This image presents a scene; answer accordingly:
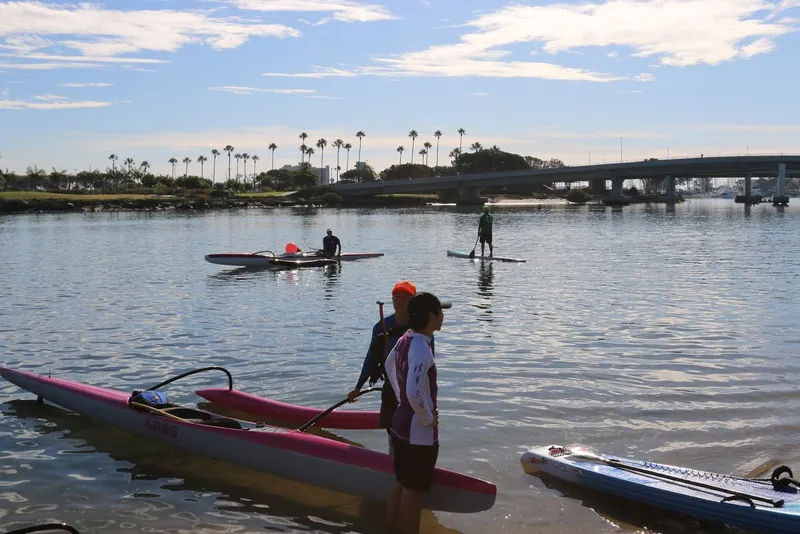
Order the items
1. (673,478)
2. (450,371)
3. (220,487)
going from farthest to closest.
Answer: (450,371) < (220,487) < (673,478)

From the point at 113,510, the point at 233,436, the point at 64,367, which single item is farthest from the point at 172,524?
the point at 64,367

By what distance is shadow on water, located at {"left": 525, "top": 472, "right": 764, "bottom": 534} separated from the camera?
24.8 ft

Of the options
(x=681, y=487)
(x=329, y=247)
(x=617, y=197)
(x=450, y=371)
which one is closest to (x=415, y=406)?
(x=681, y=487)

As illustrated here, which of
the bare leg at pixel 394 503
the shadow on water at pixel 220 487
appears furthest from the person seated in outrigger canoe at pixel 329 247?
the bare leg at pixel 394 503

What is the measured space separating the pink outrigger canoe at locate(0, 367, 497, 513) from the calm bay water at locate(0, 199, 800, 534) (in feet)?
0.89

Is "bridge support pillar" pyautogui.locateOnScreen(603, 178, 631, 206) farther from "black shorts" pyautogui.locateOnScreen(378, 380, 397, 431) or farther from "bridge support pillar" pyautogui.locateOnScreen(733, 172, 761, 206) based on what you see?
"black shorts" pyautogui.locateOnScreen(378, 380, 397, 431)

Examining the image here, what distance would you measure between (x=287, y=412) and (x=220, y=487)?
1919 mm

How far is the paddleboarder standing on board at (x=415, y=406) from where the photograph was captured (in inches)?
244

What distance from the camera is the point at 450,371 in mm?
13812

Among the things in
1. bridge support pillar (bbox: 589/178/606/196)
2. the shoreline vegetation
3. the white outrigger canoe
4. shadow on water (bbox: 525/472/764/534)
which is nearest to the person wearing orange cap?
shadow on water (bbox: 525/472/764/534)

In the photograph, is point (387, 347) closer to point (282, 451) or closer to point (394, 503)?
point (394, 503)

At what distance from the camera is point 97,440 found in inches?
416

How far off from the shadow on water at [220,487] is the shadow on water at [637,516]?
5.01ft

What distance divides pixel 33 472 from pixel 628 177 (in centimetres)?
14356
